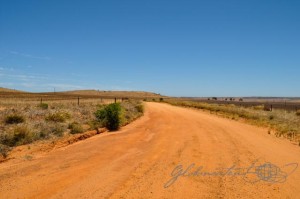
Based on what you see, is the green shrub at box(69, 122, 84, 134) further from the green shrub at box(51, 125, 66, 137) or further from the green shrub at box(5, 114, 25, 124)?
the green shrub at box(5, 114, 25, 124)

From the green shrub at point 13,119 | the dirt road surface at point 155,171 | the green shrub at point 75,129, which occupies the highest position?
the green shrub at point 13,119

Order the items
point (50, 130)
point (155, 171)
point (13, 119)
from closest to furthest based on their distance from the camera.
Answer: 1. point (155, 171)
2. point (50, 130)
3. point (13, 119)

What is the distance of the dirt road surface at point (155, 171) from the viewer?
7.40 metres

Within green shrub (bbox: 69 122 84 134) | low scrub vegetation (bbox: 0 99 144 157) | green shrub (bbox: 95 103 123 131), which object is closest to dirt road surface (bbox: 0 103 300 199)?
low scrub vegetation (bbox: 0 99 144 157)

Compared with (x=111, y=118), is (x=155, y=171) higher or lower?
lower

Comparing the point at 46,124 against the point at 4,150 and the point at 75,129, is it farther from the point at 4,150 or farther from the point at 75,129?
the point at 4,150

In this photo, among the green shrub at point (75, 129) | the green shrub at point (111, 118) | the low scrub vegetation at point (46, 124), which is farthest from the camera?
the green shrub at point (111, 118)

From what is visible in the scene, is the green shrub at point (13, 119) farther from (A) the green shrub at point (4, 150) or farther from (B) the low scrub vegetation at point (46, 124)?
(A) the green shrub at point (4, 150)

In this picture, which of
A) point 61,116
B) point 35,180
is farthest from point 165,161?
point 61,116

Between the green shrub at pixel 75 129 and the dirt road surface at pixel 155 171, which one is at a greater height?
the green shrub at pixel 75 129

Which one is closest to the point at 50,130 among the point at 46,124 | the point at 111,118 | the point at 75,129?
the point at 46,124

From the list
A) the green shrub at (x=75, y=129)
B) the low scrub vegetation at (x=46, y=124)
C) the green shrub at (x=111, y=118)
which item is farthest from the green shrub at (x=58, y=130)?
the green shrub at (x=111, y=118)

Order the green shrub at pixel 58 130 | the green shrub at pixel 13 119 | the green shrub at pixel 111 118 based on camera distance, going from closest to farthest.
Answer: the green shrub at pixel 58 130 < the green shrub at pixel 13 119 < the green shrub at pixel 111 118

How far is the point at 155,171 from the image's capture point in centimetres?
904
